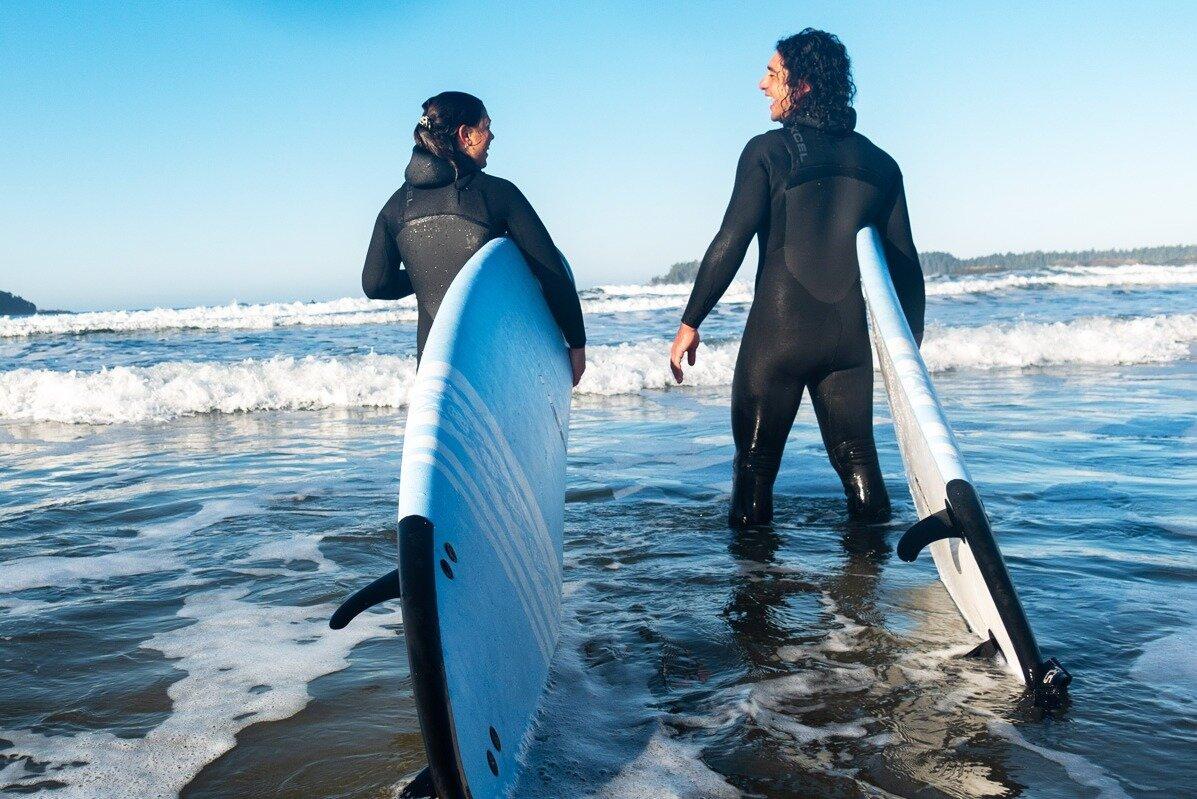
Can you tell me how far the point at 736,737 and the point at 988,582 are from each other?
0.74m

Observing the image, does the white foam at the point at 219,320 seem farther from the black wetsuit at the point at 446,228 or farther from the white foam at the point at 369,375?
the black wetsuit at the point at 446,228

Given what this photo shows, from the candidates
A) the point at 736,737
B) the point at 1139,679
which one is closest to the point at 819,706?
the point at 736,737

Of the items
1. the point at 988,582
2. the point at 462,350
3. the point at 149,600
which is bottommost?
the point at 149,600

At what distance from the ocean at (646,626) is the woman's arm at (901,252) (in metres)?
1.02

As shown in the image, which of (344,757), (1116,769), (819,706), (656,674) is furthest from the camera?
(656,674)

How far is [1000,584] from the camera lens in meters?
2.28

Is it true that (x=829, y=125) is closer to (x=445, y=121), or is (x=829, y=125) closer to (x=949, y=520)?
(x=445, y=121)

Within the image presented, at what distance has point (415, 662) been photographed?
1.56m

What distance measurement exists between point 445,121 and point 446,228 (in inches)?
14.0

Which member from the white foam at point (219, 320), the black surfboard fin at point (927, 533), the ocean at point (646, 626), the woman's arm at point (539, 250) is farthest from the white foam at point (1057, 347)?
the white foam at point (219, 320)

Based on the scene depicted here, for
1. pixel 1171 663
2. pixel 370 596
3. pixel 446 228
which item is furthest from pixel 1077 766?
pixel 446 228

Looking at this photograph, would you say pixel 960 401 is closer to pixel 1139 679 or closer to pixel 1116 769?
pixel 1139 679

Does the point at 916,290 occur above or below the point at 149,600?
above

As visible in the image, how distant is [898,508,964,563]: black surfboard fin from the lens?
2.32m
